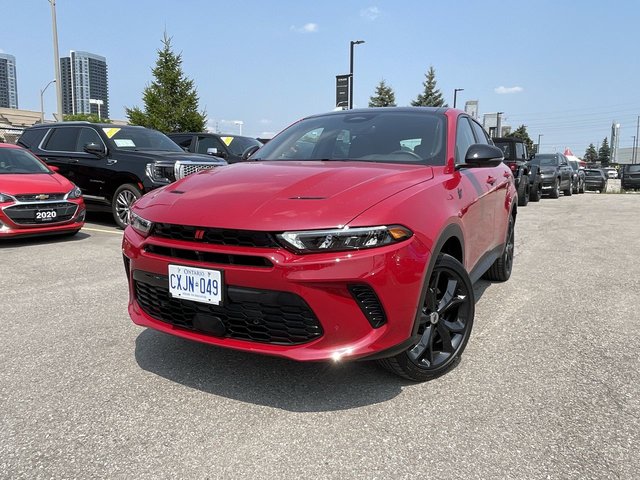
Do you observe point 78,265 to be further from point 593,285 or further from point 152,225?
point 593,285

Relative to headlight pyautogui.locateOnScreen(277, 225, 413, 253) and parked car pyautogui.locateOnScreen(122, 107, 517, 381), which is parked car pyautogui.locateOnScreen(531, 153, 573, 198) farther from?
headlight pyautogui.locateOnScreen(277, 225, 413, 253)

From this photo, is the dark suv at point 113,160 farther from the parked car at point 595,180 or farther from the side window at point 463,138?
the parked car at point 595,180

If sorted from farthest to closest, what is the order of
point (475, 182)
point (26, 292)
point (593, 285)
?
point (593, 285) < point (26, 292) < point (475, 182)

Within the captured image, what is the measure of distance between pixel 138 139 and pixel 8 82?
91671mm

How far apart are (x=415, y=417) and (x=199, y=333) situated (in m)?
1.11

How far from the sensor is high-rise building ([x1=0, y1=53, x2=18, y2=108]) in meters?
81.4

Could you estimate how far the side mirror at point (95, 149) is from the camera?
822cm

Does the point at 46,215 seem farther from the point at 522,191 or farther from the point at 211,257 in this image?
the point at 522,191

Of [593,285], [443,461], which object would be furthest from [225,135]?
[443,461]

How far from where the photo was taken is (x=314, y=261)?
7.20 ft

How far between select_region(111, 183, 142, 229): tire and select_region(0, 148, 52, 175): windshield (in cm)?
103

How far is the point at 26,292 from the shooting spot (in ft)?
14.8

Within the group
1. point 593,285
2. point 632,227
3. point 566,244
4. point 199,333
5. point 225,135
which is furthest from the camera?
point 225,135

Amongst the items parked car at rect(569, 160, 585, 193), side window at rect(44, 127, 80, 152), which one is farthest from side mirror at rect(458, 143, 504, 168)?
parked car at rect(569, 160, 585, 193)
